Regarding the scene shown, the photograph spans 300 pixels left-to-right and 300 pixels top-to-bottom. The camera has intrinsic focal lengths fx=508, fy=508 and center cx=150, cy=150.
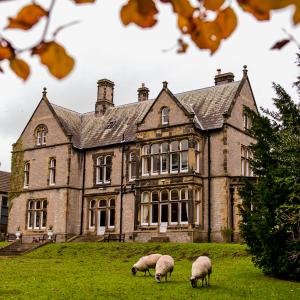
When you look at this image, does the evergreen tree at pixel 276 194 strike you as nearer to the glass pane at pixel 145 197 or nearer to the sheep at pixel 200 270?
the sheep at pixel 200 270

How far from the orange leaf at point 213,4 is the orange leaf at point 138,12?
8.7 inches

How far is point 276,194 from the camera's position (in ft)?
58.7

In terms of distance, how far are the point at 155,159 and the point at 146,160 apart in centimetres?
71

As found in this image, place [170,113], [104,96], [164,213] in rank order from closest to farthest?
[164,213] < [170,113] < [104,96]

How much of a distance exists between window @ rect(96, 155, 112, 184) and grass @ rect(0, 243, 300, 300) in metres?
10.4

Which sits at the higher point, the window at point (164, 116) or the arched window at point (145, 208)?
the window at point (164, 116)

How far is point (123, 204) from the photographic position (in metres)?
36.8

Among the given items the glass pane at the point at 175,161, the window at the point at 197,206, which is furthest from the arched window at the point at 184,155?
the window at the point at 197,206

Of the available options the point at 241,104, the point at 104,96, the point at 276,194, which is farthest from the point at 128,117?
the point at 276,194

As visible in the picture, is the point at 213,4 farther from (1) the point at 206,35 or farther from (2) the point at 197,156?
(2) the point at 197,156

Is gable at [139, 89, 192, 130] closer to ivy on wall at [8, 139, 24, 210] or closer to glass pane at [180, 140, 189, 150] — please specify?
glass pane at [180, 140, 189, 150]

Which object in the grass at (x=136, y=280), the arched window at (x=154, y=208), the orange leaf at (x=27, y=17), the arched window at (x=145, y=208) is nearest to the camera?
the orange leaf at (x=27, y=17)

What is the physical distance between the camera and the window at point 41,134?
4097cm

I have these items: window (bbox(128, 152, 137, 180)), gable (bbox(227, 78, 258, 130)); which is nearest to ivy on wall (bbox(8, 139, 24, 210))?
window (bbox(128, 152, 137, 180))
